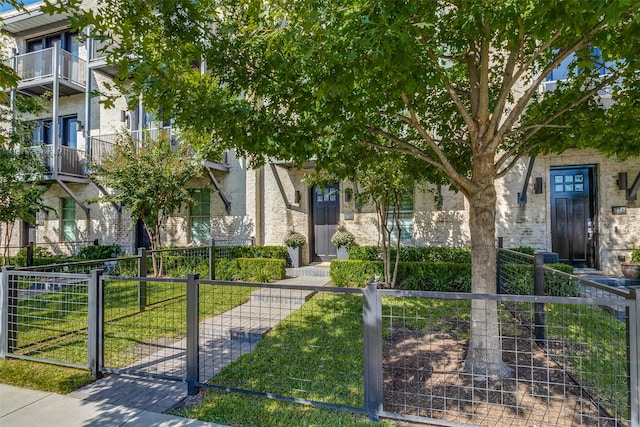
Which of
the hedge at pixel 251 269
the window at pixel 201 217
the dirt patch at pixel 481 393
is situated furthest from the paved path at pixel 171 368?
the window at pixel 201 217

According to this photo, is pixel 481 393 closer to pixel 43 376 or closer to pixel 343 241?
pixel 43 376

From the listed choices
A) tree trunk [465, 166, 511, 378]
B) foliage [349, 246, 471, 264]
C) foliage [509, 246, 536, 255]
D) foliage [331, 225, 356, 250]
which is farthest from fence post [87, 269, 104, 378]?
foliage [509, 246, 536, 255]

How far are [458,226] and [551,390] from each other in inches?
268

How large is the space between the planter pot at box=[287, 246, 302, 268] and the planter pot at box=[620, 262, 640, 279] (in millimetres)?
8395

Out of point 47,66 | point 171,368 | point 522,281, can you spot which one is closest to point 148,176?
point 171,368

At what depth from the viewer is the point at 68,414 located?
3072mm

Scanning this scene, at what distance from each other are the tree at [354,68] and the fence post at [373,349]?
109 centimetres

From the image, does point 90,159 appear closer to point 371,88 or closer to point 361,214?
point 361,214

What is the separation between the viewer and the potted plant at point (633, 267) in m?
7.66

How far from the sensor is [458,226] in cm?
988

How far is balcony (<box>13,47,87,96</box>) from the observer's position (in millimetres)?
12234

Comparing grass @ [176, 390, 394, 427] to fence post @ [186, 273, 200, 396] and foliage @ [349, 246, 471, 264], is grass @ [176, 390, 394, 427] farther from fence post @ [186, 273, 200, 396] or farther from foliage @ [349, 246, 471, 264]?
foliage @ [349, 246, 471, 264]

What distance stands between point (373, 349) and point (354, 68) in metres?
2.45

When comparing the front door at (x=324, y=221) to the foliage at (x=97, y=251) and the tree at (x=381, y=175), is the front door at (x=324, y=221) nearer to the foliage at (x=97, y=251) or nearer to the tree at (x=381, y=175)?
the tree at (x=381, y=175)
